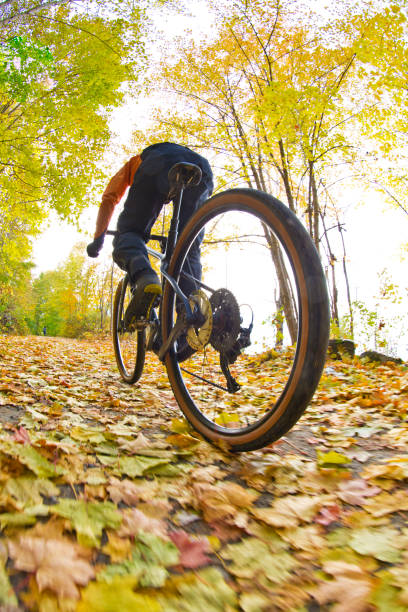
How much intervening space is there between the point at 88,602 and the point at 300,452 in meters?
1.19

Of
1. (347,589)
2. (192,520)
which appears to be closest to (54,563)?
(192,520)

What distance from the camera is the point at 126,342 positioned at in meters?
3.45

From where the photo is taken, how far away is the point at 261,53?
335 inches

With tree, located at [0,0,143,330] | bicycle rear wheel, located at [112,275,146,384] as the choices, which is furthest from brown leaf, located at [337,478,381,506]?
tree, located at [0,0,143,330]

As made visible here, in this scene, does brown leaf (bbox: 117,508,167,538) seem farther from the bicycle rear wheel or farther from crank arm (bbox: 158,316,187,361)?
the bicycle rear wheel

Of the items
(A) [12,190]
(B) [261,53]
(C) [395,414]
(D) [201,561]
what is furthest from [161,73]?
(D) [201,561]

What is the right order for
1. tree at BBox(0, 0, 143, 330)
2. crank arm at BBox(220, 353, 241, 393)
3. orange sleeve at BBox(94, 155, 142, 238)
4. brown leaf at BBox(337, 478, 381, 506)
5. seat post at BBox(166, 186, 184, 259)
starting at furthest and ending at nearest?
tree at BBox(0, 0, 143, 330)
orange sleeve at BBox(94, 155, 142, 238)
seat post at BBox(166, 186, 184, 259)
crank arm at BBox(220, 353, 241, 393)
brown leaf at BBox(337, 478, 381, 506)

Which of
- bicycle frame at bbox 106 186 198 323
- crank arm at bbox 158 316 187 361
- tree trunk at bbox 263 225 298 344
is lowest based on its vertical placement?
crank arm at bbox 158 316 187 361

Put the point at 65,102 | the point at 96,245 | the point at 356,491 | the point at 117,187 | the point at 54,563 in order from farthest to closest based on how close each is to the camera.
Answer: the point at 65,102 < the point at 96,245 < the point at 117,187 < the point at 356,491 < the point at 54,563

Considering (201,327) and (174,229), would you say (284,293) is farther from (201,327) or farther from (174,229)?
(201,327)

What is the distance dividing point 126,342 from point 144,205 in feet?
4.93

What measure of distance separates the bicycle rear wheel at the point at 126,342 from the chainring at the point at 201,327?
3.88 ft

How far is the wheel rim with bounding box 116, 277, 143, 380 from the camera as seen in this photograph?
310 cm

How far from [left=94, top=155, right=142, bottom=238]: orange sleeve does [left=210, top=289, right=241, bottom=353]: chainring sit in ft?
4.36
